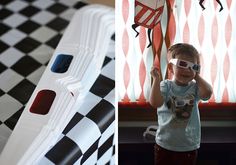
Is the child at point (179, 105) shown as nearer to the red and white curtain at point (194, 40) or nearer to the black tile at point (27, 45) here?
the red and white curtain at point (194, 40)

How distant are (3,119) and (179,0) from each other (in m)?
0.42

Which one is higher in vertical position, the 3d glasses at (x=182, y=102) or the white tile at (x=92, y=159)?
the 3d glasses at (x=182, y=102)

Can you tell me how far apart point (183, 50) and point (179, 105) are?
0.31 ft

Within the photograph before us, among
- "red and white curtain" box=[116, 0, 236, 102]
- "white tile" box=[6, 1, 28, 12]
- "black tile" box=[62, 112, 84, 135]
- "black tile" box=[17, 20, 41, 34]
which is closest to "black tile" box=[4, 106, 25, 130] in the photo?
"black tile" box=[62, 112, 84, 135]

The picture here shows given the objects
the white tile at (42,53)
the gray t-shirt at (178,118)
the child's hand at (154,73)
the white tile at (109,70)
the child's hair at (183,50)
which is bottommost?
the white tile at (42,53)

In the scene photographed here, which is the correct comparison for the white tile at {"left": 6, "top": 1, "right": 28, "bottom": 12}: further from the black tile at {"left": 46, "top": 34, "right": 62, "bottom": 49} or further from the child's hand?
the child's hand

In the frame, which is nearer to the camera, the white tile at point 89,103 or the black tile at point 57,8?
the white tile at point 89,103

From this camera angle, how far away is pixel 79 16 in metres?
1.08

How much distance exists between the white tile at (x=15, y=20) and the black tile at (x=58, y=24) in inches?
3.1

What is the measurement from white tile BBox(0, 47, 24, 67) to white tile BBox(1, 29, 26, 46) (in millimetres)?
28

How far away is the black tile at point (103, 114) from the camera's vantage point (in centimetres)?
82

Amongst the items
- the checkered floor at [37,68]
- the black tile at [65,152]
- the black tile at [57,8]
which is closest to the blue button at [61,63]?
the checkered floor at [37,68]

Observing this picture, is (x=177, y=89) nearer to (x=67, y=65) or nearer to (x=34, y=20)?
(x=67, y=65)

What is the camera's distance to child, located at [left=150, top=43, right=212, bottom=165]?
718mm
